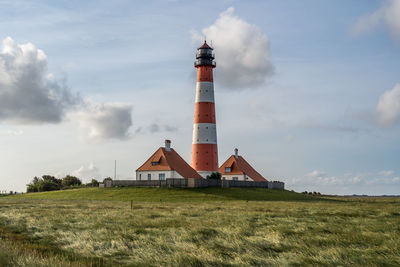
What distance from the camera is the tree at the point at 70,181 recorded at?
86.1 metres

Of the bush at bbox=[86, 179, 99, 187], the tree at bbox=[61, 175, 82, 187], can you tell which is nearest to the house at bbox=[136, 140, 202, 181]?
the bush at bbox=[86, 179, 99, 187]

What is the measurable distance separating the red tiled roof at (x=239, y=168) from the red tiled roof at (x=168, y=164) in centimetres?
1196

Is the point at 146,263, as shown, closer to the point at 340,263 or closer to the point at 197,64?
the point at 340,263

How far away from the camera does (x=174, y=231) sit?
18.1 metres

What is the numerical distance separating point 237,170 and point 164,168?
1740 centimetres

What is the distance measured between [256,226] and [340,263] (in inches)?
343

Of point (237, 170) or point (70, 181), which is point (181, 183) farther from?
point (70, 181)

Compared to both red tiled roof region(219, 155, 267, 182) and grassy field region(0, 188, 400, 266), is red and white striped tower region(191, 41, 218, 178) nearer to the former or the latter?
red tiled roof region(219, 155, 267, 182)

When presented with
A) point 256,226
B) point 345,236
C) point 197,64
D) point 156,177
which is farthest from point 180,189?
point 345,236

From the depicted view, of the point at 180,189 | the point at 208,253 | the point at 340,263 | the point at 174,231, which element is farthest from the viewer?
the point at 180,189

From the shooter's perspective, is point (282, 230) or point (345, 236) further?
point (282, 230)

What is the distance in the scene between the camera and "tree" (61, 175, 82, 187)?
86.1 m

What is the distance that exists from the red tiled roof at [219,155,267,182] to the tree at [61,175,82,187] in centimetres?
2938

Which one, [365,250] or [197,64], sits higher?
[197,64]
